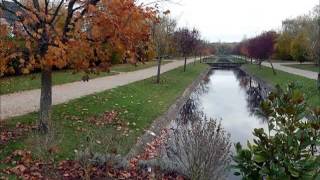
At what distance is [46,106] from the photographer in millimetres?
9047

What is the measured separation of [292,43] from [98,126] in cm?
5134

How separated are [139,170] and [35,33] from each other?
2.88 metres

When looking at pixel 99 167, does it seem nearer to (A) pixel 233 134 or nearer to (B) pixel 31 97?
(A) pixel 233 134

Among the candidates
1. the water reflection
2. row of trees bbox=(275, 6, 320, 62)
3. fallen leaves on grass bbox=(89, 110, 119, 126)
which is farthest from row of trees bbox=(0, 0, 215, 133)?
row of trees bbox=(275, 6, 320, 62)

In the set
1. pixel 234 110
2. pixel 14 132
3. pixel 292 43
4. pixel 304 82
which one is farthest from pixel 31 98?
pixel 292 43

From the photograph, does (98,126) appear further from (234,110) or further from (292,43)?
(292,43)

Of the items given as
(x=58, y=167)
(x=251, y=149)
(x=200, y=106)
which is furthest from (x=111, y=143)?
(x=200, y=106)

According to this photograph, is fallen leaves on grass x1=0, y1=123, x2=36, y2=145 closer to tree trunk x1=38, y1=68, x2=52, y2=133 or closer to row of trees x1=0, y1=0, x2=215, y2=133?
tree trunk x1=38, y1=68, x2=52, y2=133

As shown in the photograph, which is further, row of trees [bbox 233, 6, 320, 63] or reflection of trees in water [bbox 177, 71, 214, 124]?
row of trees [bbox 233, 6, 320, 63]

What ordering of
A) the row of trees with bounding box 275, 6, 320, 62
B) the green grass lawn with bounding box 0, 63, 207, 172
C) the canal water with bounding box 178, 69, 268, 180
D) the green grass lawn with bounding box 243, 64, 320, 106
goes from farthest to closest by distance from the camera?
the row of trees with bounding box 275, 6, 320, 62 → the canal water with bounding box 178, 69, 268, 180 → the green grass lawn with bounding box 0, 63, 207, 172 → the green grass lawn with bounding box 243, 64, 320, 106

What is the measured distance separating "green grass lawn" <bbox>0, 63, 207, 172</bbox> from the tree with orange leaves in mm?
1281

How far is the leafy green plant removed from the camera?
4.09 meters

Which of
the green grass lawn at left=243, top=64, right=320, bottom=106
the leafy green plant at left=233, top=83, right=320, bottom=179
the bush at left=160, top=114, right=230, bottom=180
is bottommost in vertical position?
the green grass lawn at left=243, top=64, right=320, bottom=106

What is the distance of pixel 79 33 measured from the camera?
25.7ft
